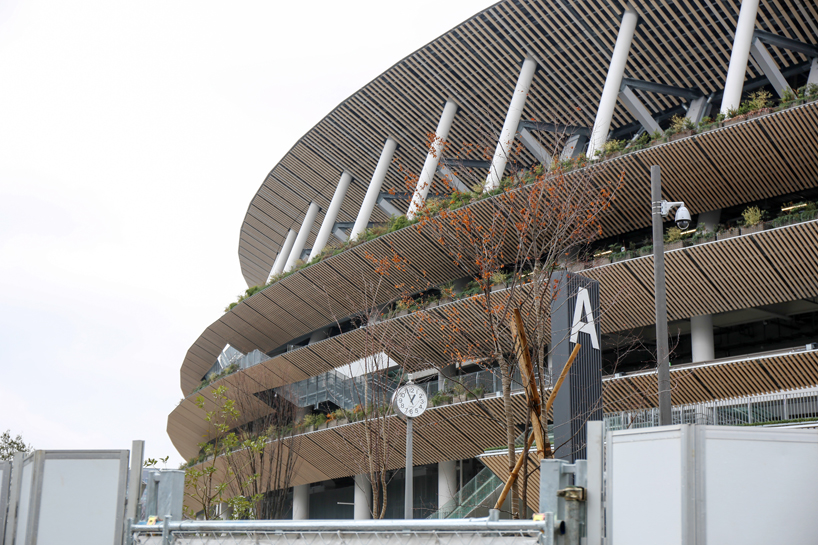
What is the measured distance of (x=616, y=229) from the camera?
83.5 ft

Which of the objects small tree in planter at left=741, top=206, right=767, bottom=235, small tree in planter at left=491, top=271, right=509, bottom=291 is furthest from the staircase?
small tree in planter at left=741, top=206, right=767, bottom=235

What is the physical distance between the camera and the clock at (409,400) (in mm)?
14516

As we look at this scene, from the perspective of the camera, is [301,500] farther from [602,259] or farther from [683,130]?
[683,130]

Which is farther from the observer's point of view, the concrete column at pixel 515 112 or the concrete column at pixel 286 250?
the concrete column at pixel 286 250

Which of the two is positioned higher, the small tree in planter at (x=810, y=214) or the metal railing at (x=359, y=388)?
the small tree in planter at (x=810, y=214)

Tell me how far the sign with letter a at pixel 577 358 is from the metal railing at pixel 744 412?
3624 millimetres

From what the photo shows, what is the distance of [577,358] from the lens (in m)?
14.6

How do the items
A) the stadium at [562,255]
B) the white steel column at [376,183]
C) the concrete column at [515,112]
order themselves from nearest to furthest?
the stadium at [562,255], the concrete column at [515,112], the white steel column at [376,183]

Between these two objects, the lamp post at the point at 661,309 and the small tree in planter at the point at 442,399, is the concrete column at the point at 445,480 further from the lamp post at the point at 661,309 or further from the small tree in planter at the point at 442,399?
the lamp post at the point at 661,309

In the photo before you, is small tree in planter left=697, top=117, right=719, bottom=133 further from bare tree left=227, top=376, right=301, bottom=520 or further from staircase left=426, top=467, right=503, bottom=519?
bare tree left=227, top=376, right=301, bottom=520

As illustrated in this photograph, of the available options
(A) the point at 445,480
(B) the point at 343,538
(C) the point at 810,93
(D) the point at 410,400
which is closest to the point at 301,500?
(A) the point at 445,480

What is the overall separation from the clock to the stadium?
→ 1.35 meters

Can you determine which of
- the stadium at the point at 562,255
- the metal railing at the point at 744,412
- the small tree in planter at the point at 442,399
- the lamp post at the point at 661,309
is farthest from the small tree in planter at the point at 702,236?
the small tree in planter at the point at 442,399

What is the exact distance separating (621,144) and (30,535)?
20322 millimetres
